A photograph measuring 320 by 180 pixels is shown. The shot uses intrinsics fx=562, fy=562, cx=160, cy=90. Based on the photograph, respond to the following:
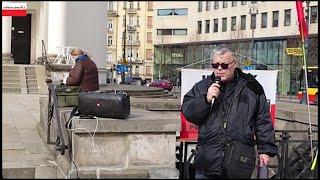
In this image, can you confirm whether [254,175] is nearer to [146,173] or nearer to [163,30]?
[146,173]

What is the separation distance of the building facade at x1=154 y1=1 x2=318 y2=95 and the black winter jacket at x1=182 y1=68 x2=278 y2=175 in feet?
149

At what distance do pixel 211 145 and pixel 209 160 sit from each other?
0.13 m

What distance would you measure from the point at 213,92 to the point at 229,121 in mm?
323

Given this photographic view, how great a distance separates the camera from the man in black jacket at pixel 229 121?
4762 millimetres

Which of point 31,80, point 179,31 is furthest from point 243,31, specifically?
point 31,80

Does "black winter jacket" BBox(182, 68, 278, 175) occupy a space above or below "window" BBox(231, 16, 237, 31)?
below

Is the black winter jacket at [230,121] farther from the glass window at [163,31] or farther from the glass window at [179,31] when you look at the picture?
the glass window at [163,31]

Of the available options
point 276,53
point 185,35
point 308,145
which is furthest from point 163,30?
point 308,145

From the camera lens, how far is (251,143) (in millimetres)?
4855

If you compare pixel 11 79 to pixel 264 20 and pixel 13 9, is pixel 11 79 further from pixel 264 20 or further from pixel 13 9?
pixel 264 20

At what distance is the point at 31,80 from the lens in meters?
26.2

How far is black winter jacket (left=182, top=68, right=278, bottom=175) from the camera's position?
478 centimetres

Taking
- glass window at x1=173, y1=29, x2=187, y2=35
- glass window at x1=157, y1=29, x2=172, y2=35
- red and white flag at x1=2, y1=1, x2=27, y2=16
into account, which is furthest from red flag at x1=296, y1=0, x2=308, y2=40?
glass window at x1=157, y1=29, x2=172, y2=35

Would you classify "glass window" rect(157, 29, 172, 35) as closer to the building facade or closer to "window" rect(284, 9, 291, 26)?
the building facade
